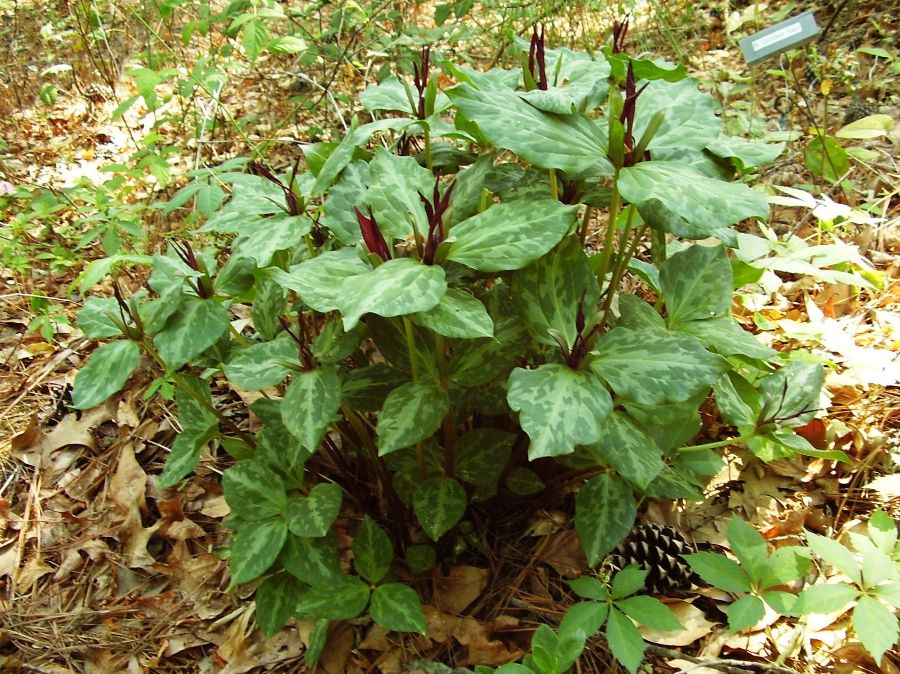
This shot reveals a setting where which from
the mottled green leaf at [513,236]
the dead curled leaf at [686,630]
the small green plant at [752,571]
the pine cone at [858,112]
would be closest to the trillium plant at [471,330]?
the mottled green leaf at [513,236]

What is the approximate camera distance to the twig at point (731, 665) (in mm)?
1158

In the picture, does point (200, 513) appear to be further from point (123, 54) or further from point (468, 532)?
point (123, 54)

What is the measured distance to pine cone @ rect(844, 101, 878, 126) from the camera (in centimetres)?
254

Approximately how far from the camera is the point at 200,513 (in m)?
1.74

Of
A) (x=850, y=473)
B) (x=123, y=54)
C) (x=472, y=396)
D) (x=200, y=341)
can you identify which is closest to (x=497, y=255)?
(x=472, y=396)

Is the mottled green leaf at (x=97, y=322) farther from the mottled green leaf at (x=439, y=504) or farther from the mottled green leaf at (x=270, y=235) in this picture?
the mottled green leaf at (x=439, y=504)

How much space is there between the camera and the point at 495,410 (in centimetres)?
127

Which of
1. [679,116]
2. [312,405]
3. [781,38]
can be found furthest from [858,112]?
[312,405]

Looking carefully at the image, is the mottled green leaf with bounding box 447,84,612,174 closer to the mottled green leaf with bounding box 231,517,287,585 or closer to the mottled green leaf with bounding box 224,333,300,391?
the mottled green leaf with bounding box 224,333,300,391

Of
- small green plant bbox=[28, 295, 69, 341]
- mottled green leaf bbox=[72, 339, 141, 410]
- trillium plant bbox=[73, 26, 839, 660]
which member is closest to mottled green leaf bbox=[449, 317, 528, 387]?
trillium plant bbox=[73, 26, 839, 660]

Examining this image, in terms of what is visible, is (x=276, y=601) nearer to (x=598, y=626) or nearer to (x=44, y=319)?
(x=598, y=626)

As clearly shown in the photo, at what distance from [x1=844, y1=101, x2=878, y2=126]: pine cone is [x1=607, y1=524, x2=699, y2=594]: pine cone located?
6.72ft

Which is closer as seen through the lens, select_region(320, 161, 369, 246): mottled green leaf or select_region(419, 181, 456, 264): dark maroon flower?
select_region(419, 181, 456, 264): dark maroon flower

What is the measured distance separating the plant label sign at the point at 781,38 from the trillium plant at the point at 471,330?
732 millimetres
